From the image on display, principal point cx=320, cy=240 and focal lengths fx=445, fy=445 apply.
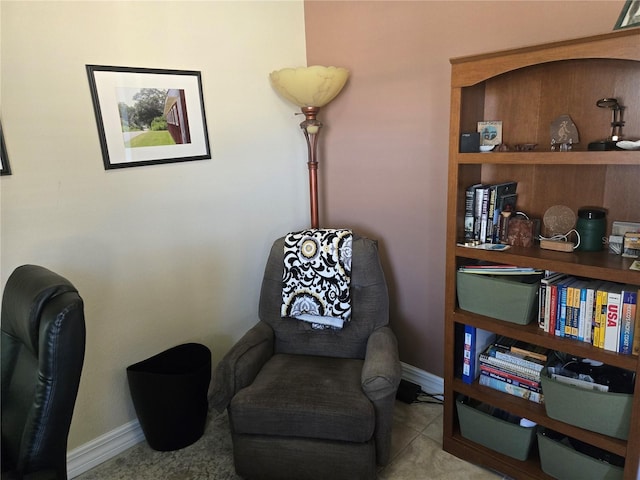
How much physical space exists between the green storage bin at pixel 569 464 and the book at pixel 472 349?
33 cm

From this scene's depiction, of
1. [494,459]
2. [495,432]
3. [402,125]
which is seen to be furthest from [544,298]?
[402,125]

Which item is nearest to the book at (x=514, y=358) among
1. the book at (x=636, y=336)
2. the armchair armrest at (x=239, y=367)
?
the book at (x=636, y=336)

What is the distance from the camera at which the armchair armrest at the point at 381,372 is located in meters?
1.75

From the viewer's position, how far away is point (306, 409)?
173 cm

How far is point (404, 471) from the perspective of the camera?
1.96 meters

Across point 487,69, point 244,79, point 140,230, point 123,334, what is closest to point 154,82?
point 244,79

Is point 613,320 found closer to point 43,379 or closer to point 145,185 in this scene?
point 43,379

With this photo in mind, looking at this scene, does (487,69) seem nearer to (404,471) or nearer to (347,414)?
(347,414)

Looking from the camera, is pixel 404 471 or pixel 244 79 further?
pixel 244 79

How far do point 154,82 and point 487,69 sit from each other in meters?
1.42

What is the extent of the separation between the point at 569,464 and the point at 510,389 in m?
0.32

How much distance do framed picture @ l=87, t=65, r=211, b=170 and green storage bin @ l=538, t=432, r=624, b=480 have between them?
1992 millimetres

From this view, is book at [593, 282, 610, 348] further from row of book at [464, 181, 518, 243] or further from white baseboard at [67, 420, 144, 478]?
white baseboard at [67, 420, 144, 478]

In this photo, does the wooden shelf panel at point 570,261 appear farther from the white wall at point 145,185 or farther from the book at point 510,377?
the white wall at point 145,185
